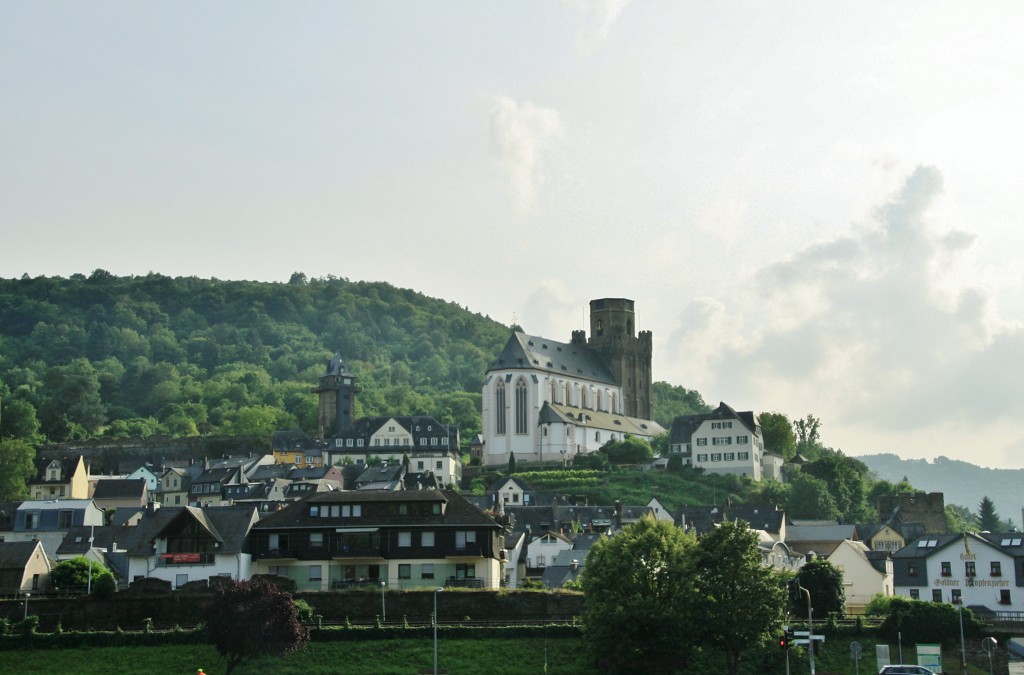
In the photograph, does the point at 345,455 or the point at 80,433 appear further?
the point at 80,433

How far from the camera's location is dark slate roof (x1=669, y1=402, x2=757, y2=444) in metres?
142

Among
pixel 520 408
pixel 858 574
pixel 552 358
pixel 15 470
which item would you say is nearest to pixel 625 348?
pixel 552 358

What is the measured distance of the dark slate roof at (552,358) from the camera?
158 m

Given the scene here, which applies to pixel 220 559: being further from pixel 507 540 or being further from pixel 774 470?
pixel 774 470

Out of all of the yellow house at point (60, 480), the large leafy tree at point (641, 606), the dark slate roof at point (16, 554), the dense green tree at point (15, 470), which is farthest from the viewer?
the yellow house at point (60, 480)

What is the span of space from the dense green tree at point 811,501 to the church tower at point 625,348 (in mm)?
45141

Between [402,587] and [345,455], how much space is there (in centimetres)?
7524

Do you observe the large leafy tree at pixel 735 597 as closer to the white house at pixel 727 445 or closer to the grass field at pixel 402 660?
the grass field at pixel 402 660

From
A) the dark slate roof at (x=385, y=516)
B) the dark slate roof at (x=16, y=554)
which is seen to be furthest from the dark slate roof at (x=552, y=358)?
the dark slate roof at (x=16, y=554)

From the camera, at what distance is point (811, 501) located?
129 metres

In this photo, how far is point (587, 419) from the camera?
157 m

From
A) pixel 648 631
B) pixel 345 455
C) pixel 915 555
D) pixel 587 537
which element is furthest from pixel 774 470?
pixel 648 631

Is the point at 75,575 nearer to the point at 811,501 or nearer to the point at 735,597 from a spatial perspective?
the point at 735,597

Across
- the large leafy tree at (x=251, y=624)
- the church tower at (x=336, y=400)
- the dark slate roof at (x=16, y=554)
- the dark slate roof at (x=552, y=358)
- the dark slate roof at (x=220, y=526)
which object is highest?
the dark slate roof at (x=552, y=358)
